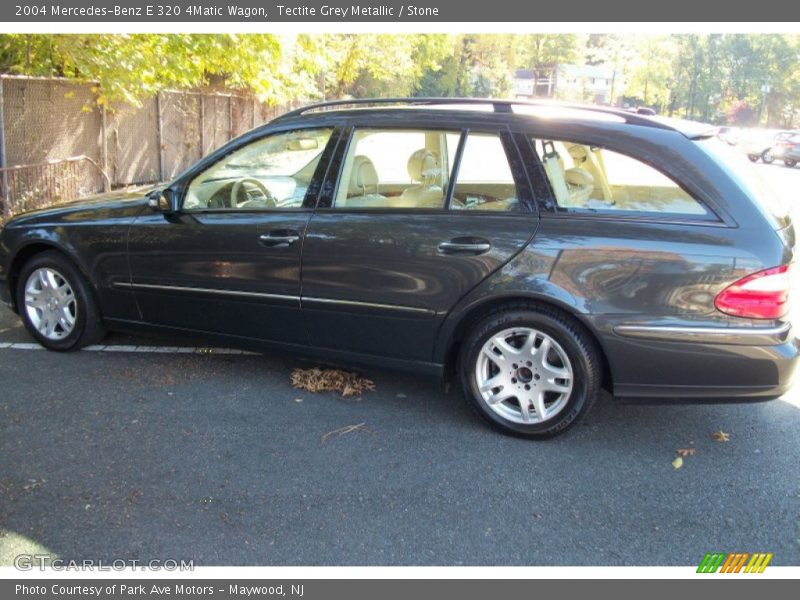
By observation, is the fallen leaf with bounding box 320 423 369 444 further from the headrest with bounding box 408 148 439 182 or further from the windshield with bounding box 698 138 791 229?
the windshield with bounding box 698 138 791 229

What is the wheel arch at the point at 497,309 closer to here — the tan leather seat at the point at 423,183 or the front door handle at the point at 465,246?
the front door handle at the point at 465,246

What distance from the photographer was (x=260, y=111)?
21.0 meters

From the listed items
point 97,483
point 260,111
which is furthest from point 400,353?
point 260,111

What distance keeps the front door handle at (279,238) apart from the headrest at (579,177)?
1.59 meters

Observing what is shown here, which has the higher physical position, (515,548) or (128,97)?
(128,97)

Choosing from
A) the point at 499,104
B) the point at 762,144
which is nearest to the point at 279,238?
the point at 499,104

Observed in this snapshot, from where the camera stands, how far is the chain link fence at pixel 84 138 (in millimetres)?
9625

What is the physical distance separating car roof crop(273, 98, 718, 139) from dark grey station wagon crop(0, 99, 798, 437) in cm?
2

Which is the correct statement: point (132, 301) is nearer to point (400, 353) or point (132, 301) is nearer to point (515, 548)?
point (400, 353)

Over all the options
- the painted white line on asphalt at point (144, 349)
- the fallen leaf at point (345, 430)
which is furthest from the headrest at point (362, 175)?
the painted white line on asphalt at point (144, 349)

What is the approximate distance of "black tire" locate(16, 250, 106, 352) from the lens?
4.99 meters

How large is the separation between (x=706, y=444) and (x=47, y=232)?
4.45 meters

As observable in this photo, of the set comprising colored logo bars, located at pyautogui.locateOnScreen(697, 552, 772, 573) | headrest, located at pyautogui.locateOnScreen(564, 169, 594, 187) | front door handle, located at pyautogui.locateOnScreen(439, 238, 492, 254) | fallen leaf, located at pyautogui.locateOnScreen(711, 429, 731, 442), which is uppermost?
headrest, located at pyautogui.locateOnScreen(564, 169, 594, 187)

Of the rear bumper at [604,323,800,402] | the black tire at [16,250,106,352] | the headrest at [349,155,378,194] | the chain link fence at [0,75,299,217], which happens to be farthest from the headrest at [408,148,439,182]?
the chain link fence at [0,75,299,217]
